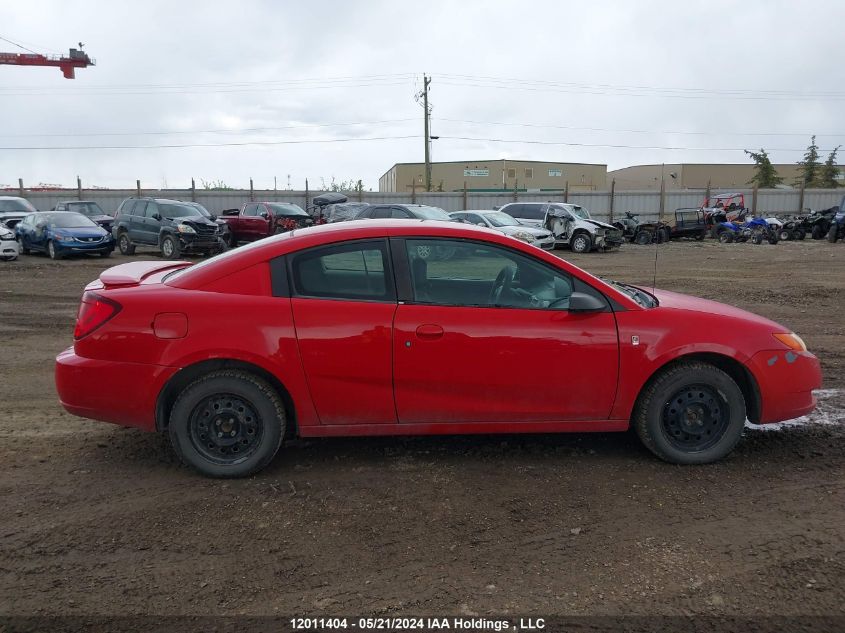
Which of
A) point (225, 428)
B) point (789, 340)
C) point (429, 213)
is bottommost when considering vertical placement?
point (225, 428)

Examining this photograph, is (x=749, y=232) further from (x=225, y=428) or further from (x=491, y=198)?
(x=225, y=428)

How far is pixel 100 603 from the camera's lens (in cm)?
287

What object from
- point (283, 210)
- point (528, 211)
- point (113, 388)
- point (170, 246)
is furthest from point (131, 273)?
point (528, 211)

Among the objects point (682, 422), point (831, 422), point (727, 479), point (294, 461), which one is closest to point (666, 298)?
point (682, 422)

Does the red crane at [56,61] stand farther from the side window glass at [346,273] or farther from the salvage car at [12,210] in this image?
the side window glass at [346,273]

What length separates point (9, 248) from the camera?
17.7m

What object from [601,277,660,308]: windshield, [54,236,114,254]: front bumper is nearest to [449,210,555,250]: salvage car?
[54,236,114,254]: front bumper

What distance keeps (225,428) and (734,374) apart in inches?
127

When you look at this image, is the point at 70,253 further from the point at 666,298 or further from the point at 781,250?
the point at 781,250

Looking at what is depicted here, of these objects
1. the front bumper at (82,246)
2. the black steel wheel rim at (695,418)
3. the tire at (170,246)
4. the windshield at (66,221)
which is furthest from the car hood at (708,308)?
the windshield at (66,221)

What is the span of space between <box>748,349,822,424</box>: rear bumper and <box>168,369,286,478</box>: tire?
2.97 meters

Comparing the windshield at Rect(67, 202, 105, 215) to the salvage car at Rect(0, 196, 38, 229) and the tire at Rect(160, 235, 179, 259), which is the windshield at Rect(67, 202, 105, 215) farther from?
the tire at Rect(160, 235, 179, 259)

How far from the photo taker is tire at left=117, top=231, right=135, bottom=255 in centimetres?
2020

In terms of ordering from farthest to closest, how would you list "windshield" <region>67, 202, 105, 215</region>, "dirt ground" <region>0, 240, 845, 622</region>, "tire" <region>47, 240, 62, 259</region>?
"windshield" <region>67, 202, 105, 215</region>, "tire" <region>47, 240, 62, 259</region>, "dirt ground" <region>0, 240, 845, 622</region>
